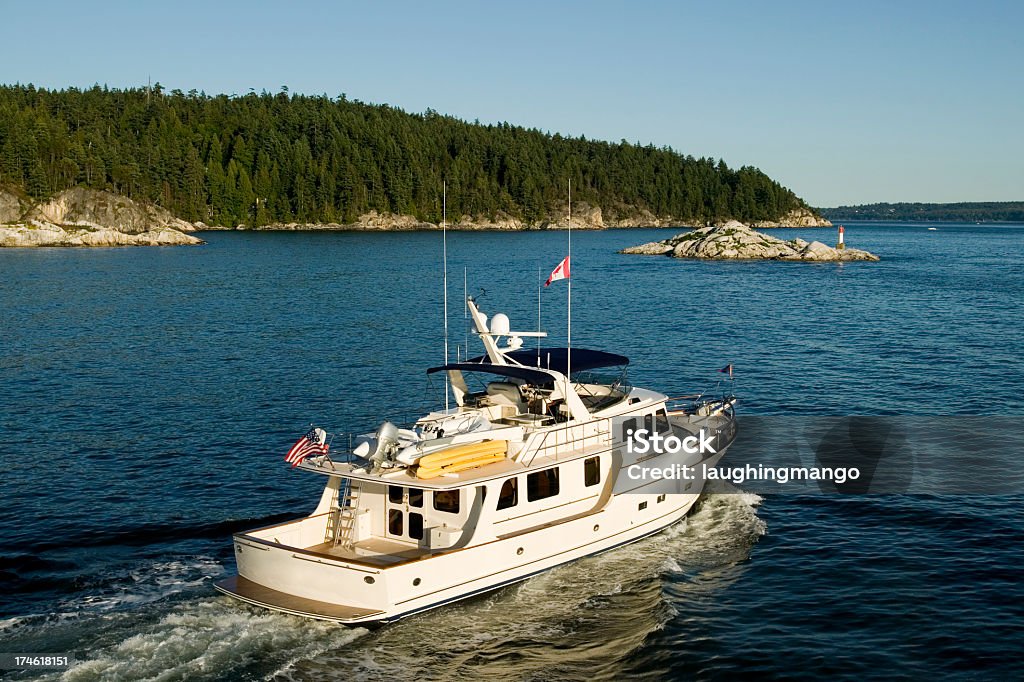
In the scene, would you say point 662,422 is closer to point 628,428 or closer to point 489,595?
point 628,428

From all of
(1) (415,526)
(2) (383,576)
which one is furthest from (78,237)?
(2) (383,576)

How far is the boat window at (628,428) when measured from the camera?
2264cm

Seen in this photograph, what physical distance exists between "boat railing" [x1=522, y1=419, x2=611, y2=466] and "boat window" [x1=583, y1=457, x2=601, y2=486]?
0.36 meters

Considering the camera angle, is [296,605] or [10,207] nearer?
[296,605]

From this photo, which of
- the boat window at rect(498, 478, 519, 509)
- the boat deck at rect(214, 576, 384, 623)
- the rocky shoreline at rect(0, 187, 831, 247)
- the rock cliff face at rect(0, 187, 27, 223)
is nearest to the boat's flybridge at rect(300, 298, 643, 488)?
the boat window at rect(498, 478, 519, 509)

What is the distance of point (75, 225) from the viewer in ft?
472

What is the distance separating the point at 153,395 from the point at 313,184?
168 metres

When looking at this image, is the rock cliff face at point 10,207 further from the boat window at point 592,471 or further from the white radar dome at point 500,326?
the boat window at point 592,471

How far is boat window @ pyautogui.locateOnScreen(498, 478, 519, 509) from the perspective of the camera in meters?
19.7

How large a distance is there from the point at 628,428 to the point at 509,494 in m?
4.41

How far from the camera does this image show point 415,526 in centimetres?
1978

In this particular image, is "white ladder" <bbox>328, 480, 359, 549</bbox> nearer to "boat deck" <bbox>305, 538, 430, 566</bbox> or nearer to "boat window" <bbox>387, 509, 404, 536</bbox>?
"boat deck" <bbox>305, 538, 430, 566</bbox>

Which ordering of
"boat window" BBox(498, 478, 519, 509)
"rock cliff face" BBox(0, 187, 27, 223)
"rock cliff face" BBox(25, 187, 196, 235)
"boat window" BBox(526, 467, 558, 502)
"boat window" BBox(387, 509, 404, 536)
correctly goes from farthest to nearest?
"rock cliff face" BBox(25, 187, 196, 235) → "rock cliff face" BBox(0, 187, 27, 223) → "boat window" BBox(526, 467, 558, 502) → "boat window" BBox(387, 509, 404, 536) → "boat window" BBox(498, 478, 519, 509)

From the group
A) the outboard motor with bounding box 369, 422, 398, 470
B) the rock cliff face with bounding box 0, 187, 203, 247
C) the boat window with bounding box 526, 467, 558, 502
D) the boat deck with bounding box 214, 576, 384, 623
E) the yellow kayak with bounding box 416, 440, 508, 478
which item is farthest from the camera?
the rock cliff face with bounding box 0, 187, 203, 247
